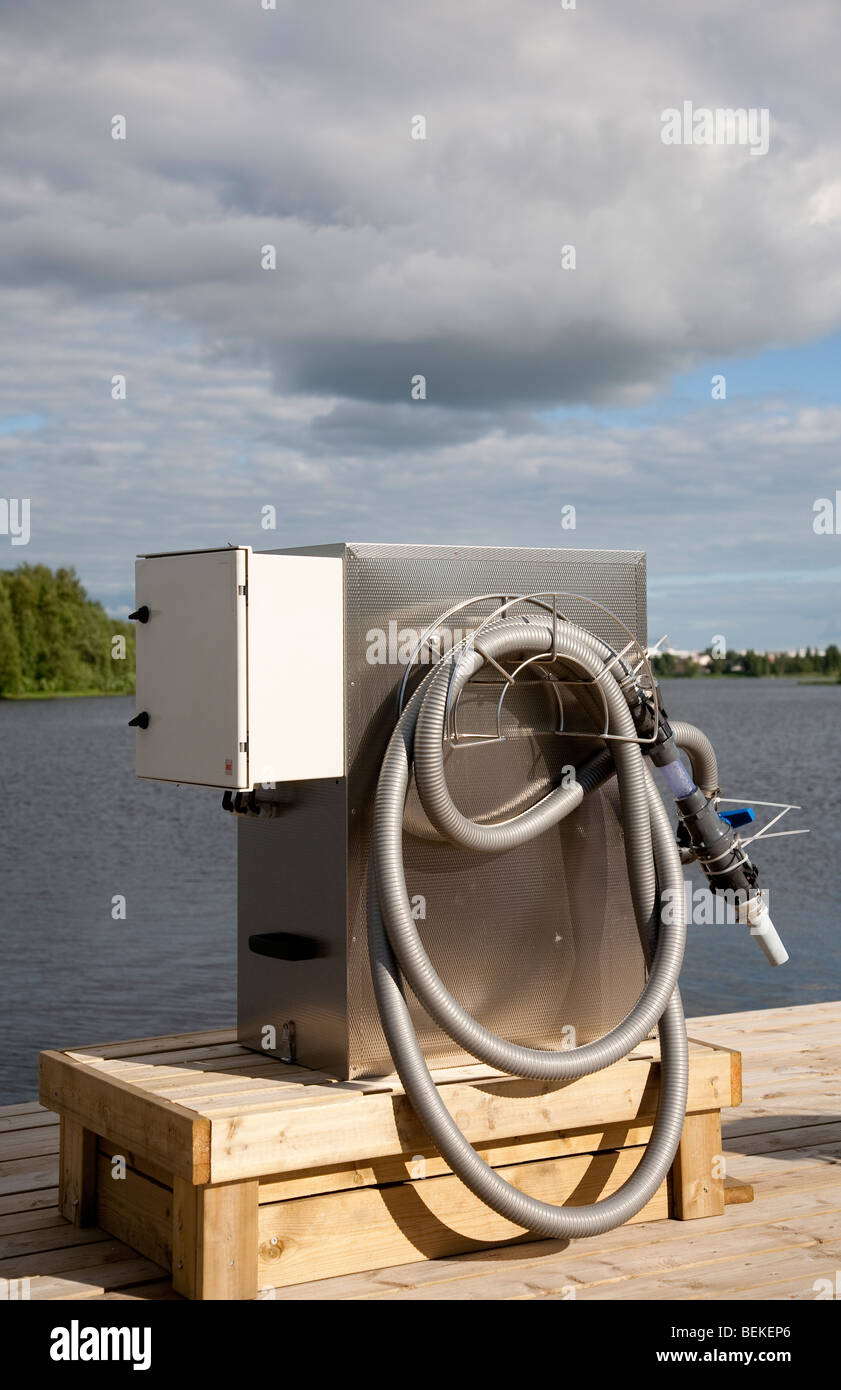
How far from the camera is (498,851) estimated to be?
3.51 metres

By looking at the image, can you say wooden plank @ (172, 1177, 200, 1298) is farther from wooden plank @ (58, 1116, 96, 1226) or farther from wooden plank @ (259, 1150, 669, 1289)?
wooden plank @ (58, 1116, 96, 1226)

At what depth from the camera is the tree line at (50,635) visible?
5512 cm

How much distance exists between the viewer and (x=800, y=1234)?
369 cm

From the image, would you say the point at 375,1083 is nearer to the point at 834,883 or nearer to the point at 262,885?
the point at 262,885

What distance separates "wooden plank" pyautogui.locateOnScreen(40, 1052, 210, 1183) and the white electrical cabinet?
728mm

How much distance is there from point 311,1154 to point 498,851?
81 centimetres

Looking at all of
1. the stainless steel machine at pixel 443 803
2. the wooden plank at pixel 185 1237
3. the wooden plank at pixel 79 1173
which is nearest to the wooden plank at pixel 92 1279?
the wooden plank at pixel 185 1237

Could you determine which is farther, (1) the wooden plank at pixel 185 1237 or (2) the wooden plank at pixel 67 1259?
(2) the wooden plank at pixel 67 1259

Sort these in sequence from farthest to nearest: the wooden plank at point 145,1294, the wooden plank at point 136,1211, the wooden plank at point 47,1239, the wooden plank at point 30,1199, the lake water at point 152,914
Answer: the lake water at point 152,914 → the wooden plank at point 30,1199 → the wooden plank at point 47,1239 → the wooden plank at point 136,1211 → the wooden plank at point 145,1294

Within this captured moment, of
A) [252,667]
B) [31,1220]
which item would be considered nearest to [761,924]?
[252,667]

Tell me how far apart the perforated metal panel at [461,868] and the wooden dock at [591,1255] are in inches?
19.1

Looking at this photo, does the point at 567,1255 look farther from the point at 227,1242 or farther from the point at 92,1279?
the point at 92,1279

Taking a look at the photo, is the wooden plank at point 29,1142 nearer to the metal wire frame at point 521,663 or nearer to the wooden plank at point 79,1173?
the wooden plank at point 79,1173

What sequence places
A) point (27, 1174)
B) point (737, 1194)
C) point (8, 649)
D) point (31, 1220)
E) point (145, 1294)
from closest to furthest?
point (145, 1294) → point (31, 1220) → point (737, 1194) → point (27, 1174) → point (8, 649)
